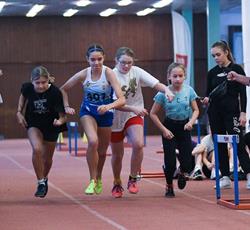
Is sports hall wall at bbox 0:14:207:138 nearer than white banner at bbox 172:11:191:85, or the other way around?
white banner at bbox 172:11:191:85

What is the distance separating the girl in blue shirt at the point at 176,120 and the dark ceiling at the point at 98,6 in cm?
1875

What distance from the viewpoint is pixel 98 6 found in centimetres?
3078

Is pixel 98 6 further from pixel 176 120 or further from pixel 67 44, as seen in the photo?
pixel 176 120

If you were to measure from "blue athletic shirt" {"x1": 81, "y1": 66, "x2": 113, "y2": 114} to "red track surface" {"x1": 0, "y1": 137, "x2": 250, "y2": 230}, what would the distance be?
120 centimetres

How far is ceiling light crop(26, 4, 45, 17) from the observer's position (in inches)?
1188

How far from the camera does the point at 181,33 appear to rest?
2933 centimetres

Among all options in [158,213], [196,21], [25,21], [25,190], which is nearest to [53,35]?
[25,21]

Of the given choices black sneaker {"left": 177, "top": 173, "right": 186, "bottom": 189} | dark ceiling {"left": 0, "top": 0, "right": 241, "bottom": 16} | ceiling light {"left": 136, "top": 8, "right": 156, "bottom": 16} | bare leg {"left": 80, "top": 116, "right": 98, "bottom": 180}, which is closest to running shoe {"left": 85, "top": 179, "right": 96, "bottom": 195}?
bare leg {"left": 80, "top": 116, "right": 98, "bottom": 180}

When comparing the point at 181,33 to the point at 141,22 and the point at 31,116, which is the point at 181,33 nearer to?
the point at 141,22

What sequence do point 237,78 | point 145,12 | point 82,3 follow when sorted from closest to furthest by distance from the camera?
point 237,78 < point 82,3 < point 145,12

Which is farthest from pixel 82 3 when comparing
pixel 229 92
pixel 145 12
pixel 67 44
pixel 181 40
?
pixel 229 92

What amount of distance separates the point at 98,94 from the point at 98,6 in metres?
21.0

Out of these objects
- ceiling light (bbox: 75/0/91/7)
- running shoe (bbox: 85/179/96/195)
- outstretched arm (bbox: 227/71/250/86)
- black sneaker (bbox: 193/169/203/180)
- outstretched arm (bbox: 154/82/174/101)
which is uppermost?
ceiling light (bbox: 75/0/91/7)

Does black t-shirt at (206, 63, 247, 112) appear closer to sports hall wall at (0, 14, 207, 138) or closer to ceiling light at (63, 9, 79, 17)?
ceiling light at (63, 9, 79, 17)
